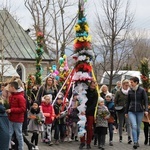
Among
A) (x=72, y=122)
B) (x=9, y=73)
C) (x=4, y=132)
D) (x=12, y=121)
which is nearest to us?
(x=4, y=132)

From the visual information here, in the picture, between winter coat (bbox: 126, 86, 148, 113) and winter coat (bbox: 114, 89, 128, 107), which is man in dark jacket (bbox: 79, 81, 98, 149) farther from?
winter coat (bbox: 114, 89, 128, 107)

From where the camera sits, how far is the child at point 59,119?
13.3 m

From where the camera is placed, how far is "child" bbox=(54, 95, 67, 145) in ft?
43.5

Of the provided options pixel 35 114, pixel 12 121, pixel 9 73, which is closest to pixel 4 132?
pixel 12 121

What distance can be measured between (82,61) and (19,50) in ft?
112

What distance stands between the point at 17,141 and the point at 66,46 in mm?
34735

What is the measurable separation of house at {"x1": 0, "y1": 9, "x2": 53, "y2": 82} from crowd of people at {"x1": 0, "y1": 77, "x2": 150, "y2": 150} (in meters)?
29.8

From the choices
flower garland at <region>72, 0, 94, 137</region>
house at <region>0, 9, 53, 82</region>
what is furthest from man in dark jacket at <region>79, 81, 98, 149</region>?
house at <region>0, 9, 53, 82</region>

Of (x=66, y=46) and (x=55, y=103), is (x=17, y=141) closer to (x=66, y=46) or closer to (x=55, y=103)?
(x=55, y=103)

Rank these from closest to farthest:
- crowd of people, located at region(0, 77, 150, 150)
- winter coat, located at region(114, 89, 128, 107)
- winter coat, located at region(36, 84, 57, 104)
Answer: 1. crowd of people, located at region(0, 77, 150, 150)
2. winter coat, located at region(36, 84, 57, 104)
3. winter coat, located at region(114, 89, 128, 107)

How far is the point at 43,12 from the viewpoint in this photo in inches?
1815

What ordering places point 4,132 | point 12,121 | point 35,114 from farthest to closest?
1. point 35,114
2. point 12,121
3. point 4,132

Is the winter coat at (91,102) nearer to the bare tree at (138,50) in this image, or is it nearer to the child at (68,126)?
the child at (68,126)

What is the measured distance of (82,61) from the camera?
1241cm
